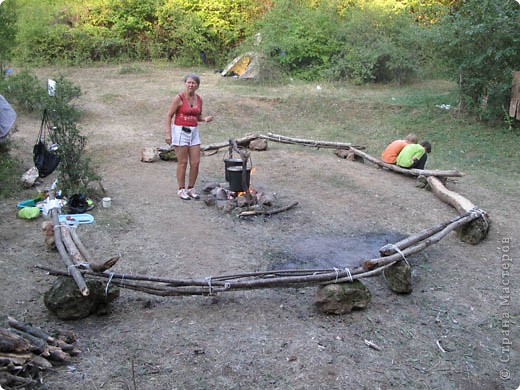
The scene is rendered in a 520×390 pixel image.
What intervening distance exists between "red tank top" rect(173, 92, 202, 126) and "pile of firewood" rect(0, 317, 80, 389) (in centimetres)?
341

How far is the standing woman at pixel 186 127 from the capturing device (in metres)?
6.09

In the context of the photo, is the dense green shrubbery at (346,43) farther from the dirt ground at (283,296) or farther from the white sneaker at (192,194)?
the white sneaker at (192,194)

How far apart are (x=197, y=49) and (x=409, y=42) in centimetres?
738

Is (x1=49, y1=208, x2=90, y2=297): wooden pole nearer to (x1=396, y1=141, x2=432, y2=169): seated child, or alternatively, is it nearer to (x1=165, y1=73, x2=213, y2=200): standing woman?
(x1=165, y1=73, x2=213, y2=200): standing woman

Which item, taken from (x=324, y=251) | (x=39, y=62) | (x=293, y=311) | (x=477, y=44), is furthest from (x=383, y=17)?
(x=293, y=311)

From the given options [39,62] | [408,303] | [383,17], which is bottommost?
[408,303]

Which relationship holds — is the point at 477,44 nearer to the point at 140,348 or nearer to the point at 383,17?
the point at 383,17

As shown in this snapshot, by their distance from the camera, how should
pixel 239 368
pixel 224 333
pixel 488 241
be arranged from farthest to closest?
pixel 488 241 → pixel 224 333 → pixel 239 368

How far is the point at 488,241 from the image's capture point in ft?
18.1

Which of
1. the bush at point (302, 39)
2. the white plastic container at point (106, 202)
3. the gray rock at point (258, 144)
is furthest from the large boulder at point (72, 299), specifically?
the bush at point (302, 39)

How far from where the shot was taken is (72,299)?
11.9 feet

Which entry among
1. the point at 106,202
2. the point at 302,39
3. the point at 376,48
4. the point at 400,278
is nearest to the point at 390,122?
the point at 376,48

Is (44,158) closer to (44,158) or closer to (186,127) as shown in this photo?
(44,158)

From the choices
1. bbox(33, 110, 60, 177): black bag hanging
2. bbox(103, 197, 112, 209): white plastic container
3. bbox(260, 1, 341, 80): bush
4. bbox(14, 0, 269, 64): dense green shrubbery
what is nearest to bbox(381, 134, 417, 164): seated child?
bbox(103, 197, 112, 209): white plastic container
